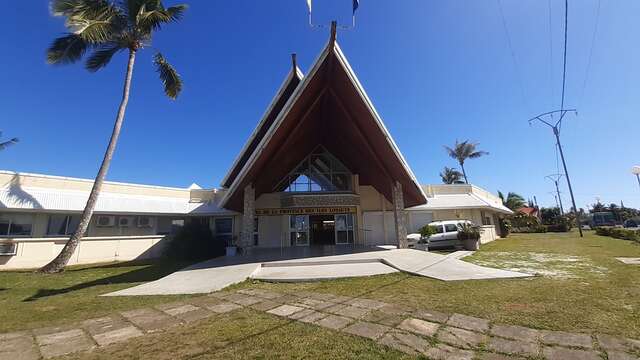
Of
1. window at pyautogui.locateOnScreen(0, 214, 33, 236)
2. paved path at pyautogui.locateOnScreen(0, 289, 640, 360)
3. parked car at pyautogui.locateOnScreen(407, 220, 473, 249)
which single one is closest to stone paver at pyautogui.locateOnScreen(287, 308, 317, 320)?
paved path at pyautogui.locateOnScreen(0, 289, 640, 360)

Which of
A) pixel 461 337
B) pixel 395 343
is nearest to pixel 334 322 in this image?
pixel 395 343

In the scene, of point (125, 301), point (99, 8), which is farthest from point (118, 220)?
point (125, 301)

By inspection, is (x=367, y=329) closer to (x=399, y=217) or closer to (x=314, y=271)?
(x=314, y=271)

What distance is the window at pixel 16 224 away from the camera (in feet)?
49.0

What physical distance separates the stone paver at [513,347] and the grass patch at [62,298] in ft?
23.5

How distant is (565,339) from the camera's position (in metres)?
4.04

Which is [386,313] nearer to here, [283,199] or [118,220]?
[283,199]

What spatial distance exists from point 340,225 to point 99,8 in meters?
18.5

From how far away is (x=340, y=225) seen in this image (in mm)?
19922

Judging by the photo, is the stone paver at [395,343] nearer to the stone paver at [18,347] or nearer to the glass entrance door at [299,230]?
the stone paver at [18,347]

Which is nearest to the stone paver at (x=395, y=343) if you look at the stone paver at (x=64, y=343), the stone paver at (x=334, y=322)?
the stone paver at (x=334, y=322)

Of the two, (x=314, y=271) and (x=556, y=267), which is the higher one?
(x=314, y=271)

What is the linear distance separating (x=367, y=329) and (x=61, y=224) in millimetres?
20193

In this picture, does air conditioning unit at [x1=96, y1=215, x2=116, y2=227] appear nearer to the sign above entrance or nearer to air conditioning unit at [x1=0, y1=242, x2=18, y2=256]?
air conditioning unit at [x1=0, y1=242, x2=18, y2=256]
